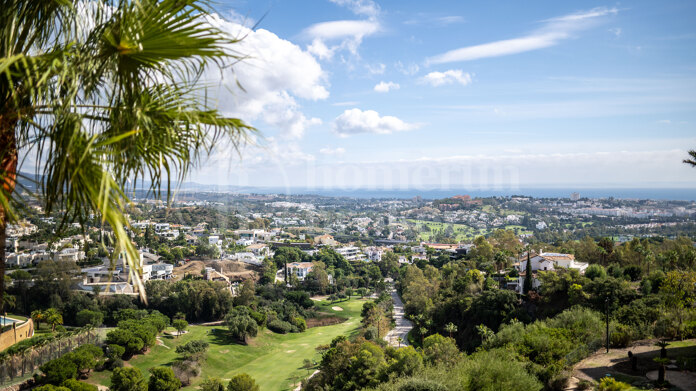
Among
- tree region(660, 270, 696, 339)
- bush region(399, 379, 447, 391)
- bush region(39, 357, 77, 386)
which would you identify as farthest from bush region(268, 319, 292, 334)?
tree region(660, 270, 696, 339)

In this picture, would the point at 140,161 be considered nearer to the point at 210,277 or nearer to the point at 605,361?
the point at 605,361

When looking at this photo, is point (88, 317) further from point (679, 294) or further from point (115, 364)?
point (679, 294)

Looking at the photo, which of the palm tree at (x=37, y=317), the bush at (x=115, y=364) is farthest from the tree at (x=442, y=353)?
the palm tree at (x=37, y=317)

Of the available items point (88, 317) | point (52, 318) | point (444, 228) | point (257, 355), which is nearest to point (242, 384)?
point (257, 355)

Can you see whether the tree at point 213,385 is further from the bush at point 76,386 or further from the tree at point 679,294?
the tree at point 679,294

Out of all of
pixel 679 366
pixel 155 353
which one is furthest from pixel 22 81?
pixel 155 353
